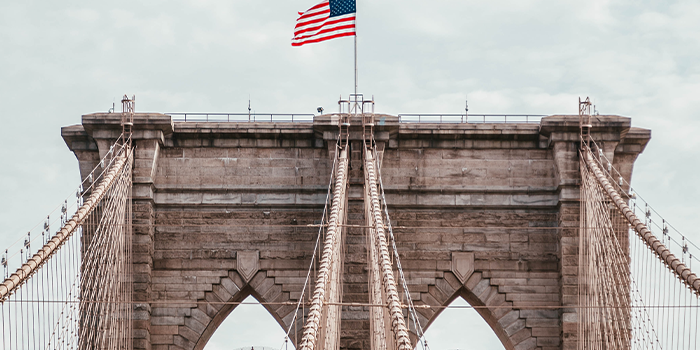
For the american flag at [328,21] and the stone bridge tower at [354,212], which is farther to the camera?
the american flag at [328,21]

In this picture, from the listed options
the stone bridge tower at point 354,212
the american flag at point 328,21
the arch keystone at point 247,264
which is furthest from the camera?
the american flag at point 328,21

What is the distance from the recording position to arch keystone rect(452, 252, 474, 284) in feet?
97.3

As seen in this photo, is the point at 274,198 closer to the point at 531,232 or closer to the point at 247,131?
the point at 247,131

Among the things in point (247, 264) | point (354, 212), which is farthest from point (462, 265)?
point (247, 264)

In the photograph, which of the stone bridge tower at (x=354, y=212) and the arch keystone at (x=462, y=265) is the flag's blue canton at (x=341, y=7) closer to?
the stone bridge tower at (x=354, y=212)

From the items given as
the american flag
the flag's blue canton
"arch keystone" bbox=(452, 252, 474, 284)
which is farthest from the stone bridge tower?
the flag's blue canton

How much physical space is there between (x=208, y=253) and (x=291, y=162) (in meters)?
2.81

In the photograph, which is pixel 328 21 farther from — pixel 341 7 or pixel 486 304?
pixel 486 304

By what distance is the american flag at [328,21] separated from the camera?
31.1 metres

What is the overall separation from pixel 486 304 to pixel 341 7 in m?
7.75

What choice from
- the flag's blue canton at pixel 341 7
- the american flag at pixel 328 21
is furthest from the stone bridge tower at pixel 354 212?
the flag's blue canton at pixel 341 7

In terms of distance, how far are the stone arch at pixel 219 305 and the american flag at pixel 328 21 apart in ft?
18.9

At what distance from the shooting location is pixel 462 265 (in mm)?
29750

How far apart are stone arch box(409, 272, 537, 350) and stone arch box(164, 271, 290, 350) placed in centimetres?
318
